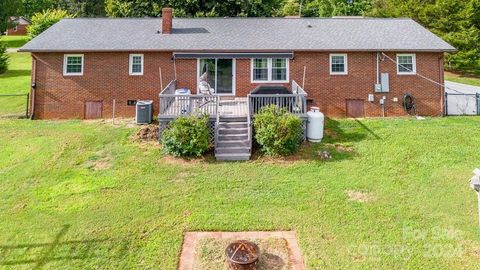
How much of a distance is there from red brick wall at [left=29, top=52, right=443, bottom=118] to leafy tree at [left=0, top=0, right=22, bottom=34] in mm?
40608

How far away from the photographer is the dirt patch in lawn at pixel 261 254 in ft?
21.8

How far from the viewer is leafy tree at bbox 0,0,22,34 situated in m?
48.1

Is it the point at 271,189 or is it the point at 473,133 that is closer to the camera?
the point at 271,189

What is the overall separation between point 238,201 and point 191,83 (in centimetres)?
973

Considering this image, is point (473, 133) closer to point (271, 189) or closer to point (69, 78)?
point (271, 189)

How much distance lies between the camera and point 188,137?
1207 cm

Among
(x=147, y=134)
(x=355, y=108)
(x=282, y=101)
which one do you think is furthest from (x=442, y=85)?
(x=147, y=134)

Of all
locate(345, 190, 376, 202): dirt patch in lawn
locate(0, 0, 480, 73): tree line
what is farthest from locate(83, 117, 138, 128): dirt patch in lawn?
locate(0, 0, 480, 73): tree line

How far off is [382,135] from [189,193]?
8.65 m

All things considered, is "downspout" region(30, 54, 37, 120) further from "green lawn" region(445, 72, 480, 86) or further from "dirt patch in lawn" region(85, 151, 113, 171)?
"green lawn" region(445, 72, 480, 86)

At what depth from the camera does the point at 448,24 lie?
3188cm

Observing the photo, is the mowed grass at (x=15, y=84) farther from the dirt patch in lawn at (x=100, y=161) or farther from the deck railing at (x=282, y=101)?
the deck railing at (x=282, y=101)

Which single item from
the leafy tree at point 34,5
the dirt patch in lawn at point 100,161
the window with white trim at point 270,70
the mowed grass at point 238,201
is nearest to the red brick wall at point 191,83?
the window with white trim at point 270,70

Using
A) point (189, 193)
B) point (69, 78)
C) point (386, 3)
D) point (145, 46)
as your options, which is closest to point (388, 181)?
point (189, 193)
